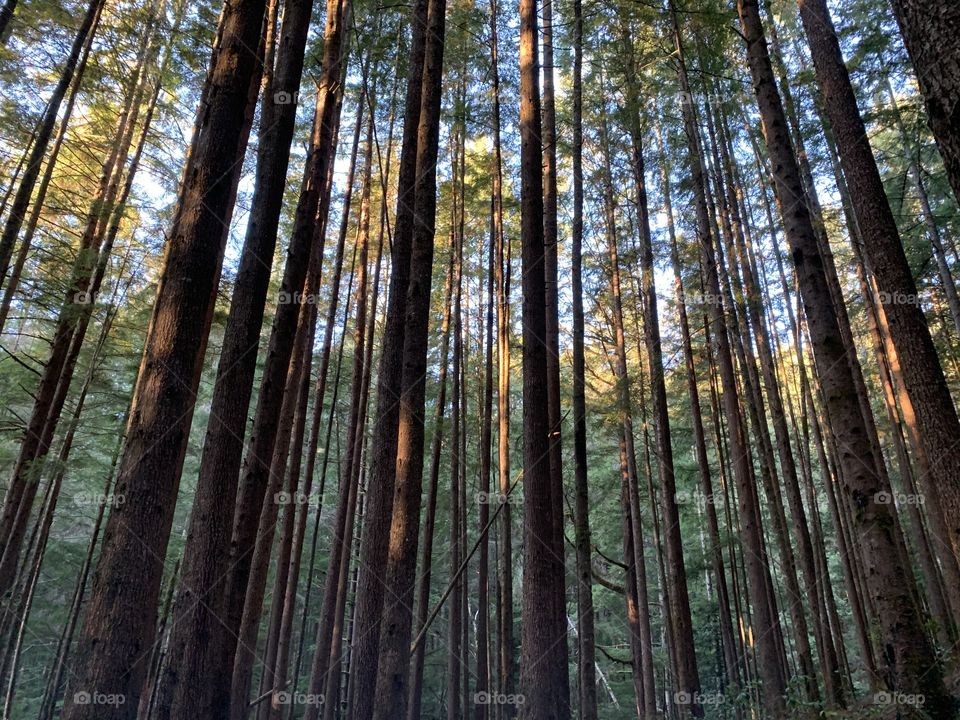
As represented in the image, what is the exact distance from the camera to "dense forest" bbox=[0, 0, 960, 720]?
3.51m

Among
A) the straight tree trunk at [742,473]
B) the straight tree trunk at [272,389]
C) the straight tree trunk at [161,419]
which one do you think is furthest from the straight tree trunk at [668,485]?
the straight tree trunk at [161,419]

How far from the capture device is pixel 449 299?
11.0 m

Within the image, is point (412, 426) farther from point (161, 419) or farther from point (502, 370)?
point (502, 370)

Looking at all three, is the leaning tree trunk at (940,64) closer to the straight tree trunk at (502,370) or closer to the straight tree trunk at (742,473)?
the straight tree trunk at (502,370)

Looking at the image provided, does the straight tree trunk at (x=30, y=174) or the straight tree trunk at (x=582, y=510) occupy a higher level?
the straight tree trunk at (x=30, y=174)

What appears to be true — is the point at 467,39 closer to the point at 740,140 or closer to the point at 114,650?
the point at 740,140

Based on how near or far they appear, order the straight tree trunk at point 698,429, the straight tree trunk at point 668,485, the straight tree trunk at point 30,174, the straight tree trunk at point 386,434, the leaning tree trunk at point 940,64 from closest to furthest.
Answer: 1. the leaning tree trunk at point 940,64
2. the straight tree trunk at point 386,434
3. the straight tree trunk at point 30,174
4. the straight tree trunk at point 668,485
5. the straight tree trunk at point 698,429

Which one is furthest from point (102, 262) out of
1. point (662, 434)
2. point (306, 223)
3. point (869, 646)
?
point (869, 646)

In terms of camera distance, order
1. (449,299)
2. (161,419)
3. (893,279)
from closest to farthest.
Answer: (161,419)
(893,279)
(449,299)

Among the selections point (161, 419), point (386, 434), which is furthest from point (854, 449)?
point (161, 419)

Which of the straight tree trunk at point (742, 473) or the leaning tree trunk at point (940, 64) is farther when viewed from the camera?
the straight tree trunk at point (742, 473)

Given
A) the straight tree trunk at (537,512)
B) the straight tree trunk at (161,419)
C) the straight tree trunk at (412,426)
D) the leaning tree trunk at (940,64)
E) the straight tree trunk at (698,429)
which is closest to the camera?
the leaning tree trunk at (940,64)

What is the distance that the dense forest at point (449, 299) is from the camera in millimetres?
3512

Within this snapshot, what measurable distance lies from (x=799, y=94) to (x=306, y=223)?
27.1 feet
